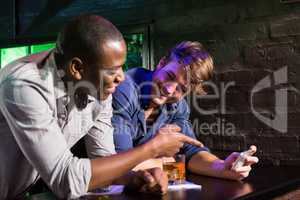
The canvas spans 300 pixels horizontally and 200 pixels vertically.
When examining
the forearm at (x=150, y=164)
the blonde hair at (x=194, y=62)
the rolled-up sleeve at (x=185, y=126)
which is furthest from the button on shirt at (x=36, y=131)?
the rolled-up sleeve at (x=185, y=126)

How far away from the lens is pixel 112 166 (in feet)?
3.49

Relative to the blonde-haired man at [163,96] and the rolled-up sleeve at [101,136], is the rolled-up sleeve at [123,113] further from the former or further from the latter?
the rolled-up sleeve at [101,136]

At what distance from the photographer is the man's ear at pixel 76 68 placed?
1088 mm

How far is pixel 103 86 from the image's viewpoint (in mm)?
1141

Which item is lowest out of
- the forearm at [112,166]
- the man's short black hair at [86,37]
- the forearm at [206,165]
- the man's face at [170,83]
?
the forearm at [206,165]

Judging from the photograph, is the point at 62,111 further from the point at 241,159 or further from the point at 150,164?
the point at 241,159

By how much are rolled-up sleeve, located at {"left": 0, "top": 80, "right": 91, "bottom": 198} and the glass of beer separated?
458 mm

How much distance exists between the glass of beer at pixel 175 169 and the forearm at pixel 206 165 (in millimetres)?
174

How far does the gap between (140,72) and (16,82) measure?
2.71 feet

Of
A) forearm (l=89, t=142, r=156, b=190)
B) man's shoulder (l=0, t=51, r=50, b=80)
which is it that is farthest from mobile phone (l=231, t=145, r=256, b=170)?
man's shoulder (l=0, t=51, r=50, b=80)

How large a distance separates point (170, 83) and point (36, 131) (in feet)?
2.52

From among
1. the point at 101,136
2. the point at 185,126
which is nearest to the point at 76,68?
the point at 101,136

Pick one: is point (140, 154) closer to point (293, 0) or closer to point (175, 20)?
point (293, 0)

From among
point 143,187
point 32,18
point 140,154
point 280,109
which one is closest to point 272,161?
point 280,109
